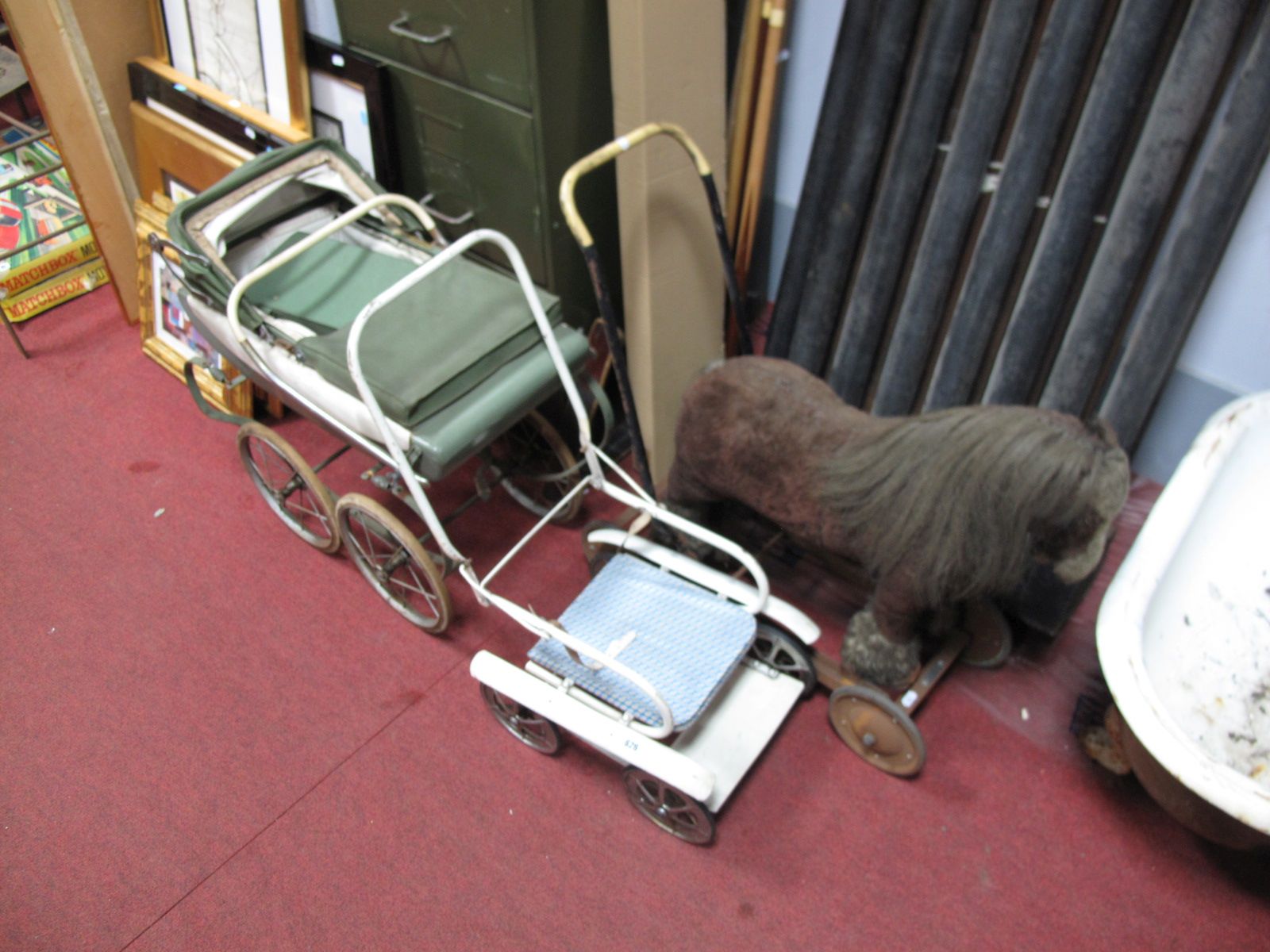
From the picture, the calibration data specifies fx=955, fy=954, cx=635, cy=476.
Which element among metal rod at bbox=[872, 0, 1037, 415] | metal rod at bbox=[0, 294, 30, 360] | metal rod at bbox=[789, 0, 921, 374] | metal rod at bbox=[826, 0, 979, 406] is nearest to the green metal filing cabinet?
metal rod at bbox=[789, 0, 921, 374]

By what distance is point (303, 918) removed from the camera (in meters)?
1.99

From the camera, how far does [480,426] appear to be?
202 centimetres

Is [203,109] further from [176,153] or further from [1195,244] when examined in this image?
[1195,244]

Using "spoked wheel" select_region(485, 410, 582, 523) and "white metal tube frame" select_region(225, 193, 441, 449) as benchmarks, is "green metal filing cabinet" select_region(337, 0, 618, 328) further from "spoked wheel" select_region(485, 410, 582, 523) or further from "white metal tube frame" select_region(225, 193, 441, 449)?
"spoked wheel" select_region(485, 410, 582, 523)

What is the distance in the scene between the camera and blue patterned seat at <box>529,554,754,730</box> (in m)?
2.01

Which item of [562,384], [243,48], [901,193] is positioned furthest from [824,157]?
[243,48]

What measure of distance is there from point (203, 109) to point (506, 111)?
1168mm

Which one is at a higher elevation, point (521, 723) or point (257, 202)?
point (257, 202)

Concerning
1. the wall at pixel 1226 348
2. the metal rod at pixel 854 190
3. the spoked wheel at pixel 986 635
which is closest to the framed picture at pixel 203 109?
the metal rod at pixel 854 190

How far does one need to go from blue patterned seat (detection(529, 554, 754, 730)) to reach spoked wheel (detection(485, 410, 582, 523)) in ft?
1.39

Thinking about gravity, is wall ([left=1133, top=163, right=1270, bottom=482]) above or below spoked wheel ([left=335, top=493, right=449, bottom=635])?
above

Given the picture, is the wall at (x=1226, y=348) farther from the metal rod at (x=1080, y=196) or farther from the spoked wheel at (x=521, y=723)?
the spoked wheel at (x=521, y=723)

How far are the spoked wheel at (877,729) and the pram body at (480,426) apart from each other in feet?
0.39

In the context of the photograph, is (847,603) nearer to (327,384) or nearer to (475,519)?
(475,519)
